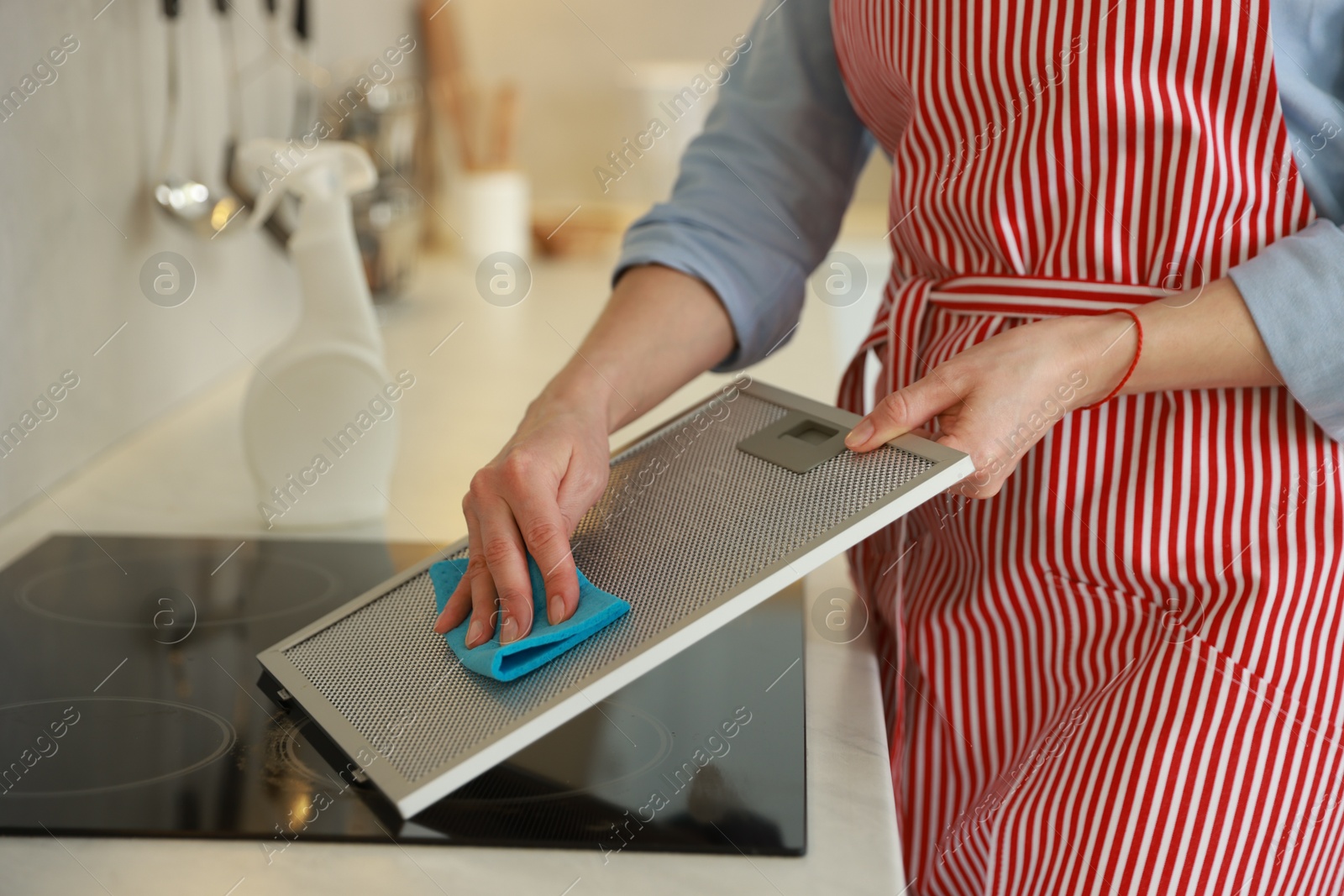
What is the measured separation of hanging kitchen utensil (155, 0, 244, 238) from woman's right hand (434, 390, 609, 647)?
23.0 inches

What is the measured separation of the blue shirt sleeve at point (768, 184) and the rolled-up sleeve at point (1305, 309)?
0.98 feet

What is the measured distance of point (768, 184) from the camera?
775 mm

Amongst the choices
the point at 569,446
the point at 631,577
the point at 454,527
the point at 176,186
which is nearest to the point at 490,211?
the point at 176,186

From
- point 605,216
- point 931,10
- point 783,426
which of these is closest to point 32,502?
point 783,426

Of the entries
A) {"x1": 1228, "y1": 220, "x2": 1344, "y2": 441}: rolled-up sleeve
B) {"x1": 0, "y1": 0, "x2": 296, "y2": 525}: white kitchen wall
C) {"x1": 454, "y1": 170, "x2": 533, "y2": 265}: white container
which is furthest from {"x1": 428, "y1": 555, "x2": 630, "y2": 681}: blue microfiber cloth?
{"x1": 454, "y1": 170, "x2": 533, "y2": 265}: white container

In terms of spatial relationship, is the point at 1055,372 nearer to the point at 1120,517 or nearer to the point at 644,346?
the point at 1120,517

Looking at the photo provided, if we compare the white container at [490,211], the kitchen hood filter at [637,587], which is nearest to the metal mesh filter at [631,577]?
the kitchen hood filter at [637,587]

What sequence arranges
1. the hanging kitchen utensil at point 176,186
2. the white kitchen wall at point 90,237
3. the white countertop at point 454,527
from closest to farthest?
the white countertop at point 454,527, the white kitchen wall at point 90,237, the hanging kitchen utensil at point 176,186

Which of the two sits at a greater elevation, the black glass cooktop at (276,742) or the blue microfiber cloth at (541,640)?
the blue microfiber cloth at (541,640)

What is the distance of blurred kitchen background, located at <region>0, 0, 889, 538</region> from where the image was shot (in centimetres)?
89

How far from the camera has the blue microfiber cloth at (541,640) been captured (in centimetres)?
48

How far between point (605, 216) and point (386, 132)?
1.62ft

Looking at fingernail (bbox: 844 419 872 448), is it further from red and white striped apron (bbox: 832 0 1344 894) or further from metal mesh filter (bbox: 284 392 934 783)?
red and white striped apron (bbox: 832 0 1344 894)

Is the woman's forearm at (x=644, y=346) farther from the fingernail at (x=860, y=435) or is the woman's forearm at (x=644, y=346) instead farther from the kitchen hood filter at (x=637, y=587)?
the fingernail at (x=860, y=435)
